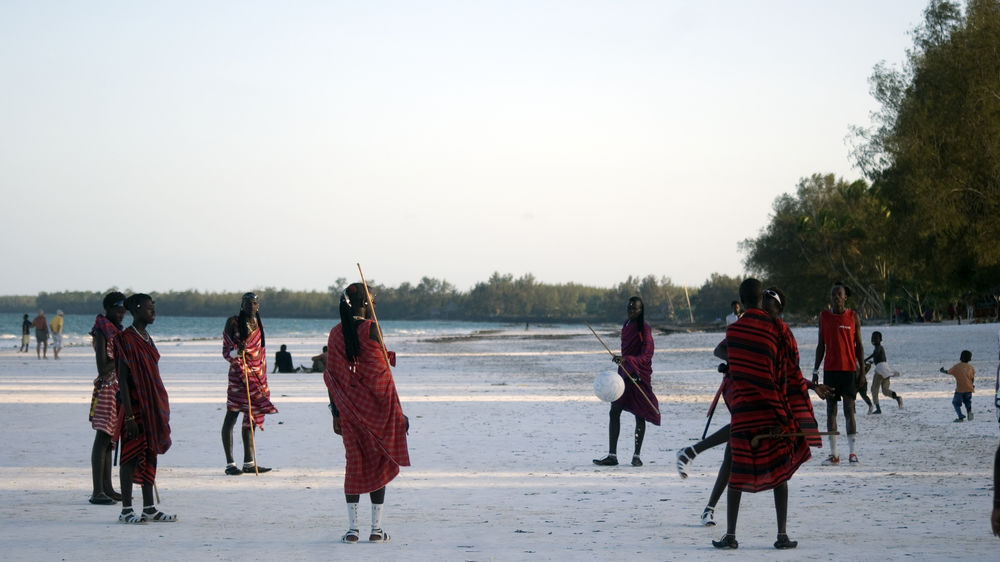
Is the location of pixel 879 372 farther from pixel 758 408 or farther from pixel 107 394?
pixel 107 394

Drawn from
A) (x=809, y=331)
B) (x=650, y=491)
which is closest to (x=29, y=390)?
(x=650, y=491)

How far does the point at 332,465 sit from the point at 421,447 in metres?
1.72

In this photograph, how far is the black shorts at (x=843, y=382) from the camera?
11.1 metres

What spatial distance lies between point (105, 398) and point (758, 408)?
5.26 m

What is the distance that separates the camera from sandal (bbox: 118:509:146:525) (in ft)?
25.7

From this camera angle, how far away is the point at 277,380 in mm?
26484

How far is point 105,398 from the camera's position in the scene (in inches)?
337

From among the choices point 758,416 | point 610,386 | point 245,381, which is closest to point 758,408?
point 758,416

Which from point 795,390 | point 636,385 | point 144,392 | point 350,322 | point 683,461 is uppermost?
point 350,322

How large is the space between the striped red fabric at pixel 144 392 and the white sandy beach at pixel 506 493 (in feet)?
2.29

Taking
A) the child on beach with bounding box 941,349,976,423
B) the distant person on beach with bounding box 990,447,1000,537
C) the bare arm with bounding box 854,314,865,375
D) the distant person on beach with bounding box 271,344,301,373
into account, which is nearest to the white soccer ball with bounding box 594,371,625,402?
the bare arm with bounding box 854,314,865,375

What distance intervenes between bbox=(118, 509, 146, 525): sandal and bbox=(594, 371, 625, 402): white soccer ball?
4.74 m

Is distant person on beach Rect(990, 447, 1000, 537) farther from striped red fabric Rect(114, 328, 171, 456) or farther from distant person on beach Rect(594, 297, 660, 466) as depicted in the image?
distant person on beach Rect(594, 297, 660, 466)

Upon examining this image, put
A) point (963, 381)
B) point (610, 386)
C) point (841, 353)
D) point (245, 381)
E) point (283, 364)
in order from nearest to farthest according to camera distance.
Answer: point (245, 381) → point (610, 386) → point (841, 353) → point (963, 381) → point (283, 364)
